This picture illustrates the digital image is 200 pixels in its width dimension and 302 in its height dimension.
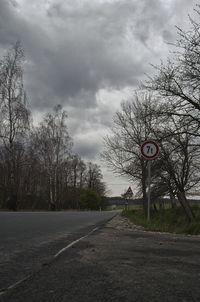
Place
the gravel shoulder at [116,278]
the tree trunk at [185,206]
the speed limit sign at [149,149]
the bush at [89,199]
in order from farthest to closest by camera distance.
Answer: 1. the bush at [89,199]
2. the tree trunk at [185,206]
3. the speed limit sign at [149,149]
4. the gravel shoulder at [116,278]

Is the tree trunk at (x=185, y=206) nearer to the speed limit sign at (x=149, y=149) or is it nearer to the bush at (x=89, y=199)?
the speed limit sign at (x=149, y=149)

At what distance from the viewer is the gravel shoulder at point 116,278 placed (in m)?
2.11

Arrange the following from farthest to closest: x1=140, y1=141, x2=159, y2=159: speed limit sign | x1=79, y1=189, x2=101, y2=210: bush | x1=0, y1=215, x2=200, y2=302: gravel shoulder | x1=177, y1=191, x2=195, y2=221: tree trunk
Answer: x1=79, y1=189, x2=101, y2=210: bush < x1=177, y1=191, x2=195, y2=221: tree trunk < x1=140, y1=141, x2=159, y2=159: speed limit sign < x1=0, y1=215, x2=200, y2=302: gravel shoulder

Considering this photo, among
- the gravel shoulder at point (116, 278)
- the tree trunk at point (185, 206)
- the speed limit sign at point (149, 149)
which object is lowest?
the gravel shoulder at point (116, 278)

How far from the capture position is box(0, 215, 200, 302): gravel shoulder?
2105mm

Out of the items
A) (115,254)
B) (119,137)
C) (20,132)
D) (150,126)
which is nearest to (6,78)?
(20,132)

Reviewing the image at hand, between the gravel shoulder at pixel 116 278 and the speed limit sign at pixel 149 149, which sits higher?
the speed limit sign at pixel 149 149

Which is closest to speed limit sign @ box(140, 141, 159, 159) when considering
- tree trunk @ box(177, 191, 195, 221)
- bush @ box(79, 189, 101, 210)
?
tree trunk @ box(177, 191, 195, 221)

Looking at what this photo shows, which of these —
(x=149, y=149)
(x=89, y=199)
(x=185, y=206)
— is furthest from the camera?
(x=89, y=199)

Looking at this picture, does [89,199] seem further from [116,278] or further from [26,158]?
[116,278]

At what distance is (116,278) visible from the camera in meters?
2.58

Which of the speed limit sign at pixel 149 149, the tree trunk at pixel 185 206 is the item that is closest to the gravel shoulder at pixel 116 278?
the speed limit sign at pixel 149 149

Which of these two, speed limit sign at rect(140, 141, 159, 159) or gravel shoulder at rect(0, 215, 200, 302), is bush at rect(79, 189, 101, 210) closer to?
speed limit sign at rect(140, 141, 159, 159)

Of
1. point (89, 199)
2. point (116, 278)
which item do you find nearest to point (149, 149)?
point (116, 278)
